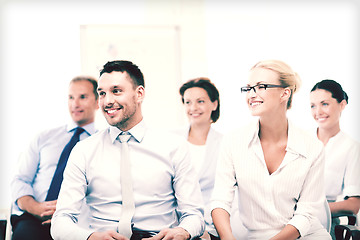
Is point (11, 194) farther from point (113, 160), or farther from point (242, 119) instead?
point (242, 119)

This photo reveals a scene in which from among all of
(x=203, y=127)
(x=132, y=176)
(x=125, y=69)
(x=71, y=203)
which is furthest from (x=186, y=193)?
(x=203, y=127)

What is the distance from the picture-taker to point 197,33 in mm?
3090

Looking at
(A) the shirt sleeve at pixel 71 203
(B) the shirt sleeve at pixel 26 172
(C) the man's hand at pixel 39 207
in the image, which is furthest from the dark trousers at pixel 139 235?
(B) the shirt sleeve at pixel 26 172

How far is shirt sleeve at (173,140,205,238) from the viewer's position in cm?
182

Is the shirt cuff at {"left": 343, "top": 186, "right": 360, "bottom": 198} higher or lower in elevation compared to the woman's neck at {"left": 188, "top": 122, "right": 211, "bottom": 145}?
lower

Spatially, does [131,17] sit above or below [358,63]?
above

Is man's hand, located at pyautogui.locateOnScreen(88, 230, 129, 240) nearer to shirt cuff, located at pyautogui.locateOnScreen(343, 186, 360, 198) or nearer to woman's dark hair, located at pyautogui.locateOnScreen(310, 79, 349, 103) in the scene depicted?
shirt cuff, located at pyautogui.locateOnScreen(343, 186, 360, 198)

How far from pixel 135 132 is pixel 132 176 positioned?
8.9 inches

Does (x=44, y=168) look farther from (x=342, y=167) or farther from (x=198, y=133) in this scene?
(x=342, y=167)

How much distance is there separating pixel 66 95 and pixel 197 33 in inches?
46.6

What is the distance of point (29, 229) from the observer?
2219mm

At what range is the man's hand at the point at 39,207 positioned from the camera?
2.23 metres

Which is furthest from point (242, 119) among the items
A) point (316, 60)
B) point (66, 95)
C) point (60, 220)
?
point (60, 220)

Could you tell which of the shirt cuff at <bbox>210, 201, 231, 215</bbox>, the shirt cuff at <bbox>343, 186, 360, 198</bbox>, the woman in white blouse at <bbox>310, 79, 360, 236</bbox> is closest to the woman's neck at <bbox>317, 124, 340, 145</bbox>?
the woman in white blouse at <bbox>310, 79, 360, 236</bbox>
